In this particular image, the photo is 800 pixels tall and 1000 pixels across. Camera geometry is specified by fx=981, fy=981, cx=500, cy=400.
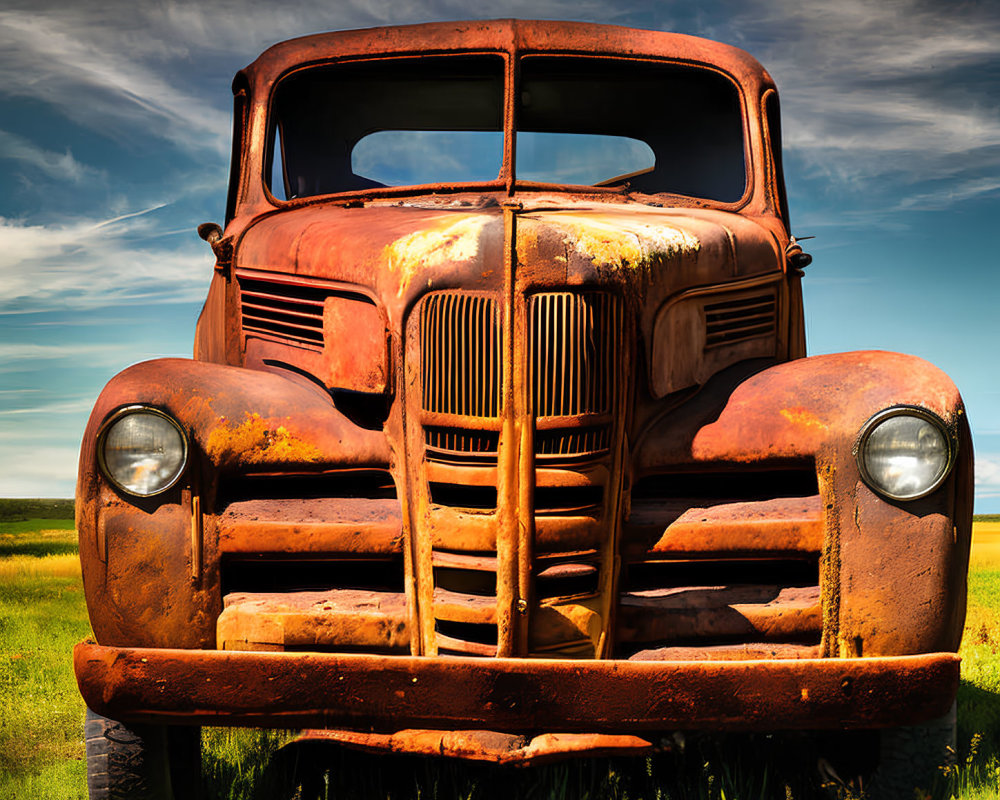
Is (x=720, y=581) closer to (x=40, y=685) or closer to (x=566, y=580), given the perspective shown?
(x=566, y=580)

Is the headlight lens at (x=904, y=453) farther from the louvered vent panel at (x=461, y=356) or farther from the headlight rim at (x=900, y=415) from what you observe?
the louvered vent panel at (x=461, y=356)

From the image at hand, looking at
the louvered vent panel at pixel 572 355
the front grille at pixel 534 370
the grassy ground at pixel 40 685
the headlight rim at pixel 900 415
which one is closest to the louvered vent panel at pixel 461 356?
the front grille at pixel 534 370

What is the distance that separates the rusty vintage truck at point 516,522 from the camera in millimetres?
2600

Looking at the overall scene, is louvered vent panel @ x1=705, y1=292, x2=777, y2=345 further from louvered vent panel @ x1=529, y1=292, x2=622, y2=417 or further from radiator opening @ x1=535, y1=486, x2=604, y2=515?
radiator opening @ x1=535, y1=486, x2=604, y2=515

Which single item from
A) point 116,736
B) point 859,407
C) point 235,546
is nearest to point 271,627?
point 235,546

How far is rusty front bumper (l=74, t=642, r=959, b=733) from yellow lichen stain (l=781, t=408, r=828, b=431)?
67cm

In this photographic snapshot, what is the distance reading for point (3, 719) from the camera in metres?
4.76

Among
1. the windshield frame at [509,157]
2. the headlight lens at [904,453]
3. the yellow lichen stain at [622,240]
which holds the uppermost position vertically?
the windshield frame at [509,157]

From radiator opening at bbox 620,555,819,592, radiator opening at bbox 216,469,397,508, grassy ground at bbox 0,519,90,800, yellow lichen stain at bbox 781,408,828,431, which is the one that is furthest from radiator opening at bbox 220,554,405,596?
grassy ground at bbox 0,519,90,800

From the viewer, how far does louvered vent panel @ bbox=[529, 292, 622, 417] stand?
266cm

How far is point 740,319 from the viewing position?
3.50m

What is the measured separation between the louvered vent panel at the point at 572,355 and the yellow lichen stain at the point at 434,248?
0.27 m

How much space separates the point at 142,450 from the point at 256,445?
0.32 m

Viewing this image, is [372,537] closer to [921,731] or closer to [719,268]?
[719,268]
